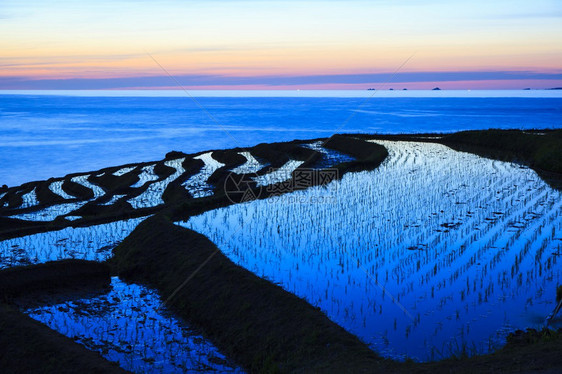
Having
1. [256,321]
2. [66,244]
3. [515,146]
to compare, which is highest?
[515,146]

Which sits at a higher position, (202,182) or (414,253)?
(414,253)

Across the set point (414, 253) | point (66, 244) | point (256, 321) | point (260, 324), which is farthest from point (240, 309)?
point (66, 244)

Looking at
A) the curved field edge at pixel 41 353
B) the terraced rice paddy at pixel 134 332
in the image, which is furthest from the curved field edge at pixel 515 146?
the curved field edge at pixel 41 353

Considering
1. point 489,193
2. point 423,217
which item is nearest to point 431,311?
point 423,217

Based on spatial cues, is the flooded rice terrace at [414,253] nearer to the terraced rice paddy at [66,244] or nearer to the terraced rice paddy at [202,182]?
the terraced rice paddy at [66,244]

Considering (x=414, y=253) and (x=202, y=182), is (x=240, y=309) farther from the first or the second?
(x=202, y=182)

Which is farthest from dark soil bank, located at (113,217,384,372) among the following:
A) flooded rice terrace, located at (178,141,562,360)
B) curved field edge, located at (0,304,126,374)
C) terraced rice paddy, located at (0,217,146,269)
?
curved field edge, located at (0,304,126,374)
